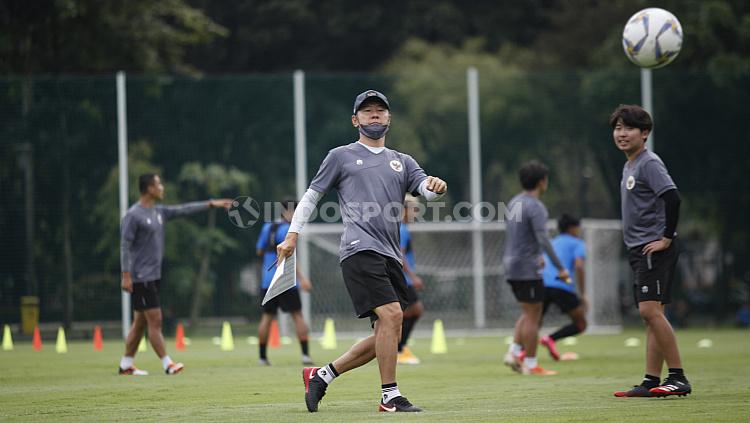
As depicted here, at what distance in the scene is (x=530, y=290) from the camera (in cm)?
1195

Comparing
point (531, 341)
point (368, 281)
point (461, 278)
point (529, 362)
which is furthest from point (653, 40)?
point (461, 278)

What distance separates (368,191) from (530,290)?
4394mm

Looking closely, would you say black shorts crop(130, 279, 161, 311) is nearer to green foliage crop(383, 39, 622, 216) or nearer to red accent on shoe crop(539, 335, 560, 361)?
red accent on shoe crop(539, 335, 560, 361)

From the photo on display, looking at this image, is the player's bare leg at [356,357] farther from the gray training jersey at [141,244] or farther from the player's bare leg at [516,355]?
the gray training jersey at [141,244]

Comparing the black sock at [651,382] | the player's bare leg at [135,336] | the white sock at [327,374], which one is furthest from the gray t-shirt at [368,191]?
the player's bare leg at [135,336]

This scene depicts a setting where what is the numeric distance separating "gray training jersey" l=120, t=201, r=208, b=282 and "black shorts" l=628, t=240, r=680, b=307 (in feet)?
18.4

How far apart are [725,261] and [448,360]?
10627 mm

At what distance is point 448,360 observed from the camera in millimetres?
14094

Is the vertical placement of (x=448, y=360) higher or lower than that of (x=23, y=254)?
lower

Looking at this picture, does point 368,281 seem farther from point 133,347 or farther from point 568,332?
point 568,332

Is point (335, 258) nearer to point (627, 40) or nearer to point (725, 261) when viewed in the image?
point (725, 261)

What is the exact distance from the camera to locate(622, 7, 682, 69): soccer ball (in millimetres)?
10961

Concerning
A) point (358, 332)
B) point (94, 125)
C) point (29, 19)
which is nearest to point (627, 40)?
point (358, 332)

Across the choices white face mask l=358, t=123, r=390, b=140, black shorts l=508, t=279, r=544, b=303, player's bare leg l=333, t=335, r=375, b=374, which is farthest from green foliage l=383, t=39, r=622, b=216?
player's bare leg l=333, t=335, r=375, b=374
